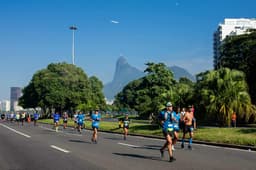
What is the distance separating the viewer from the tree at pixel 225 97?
95.2 feet

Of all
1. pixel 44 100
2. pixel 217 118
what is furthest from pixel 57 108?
pixel 217 118

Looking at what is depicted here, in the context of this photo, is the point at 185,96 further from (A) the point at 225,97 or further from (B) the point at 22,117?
(B) the point at 22,117

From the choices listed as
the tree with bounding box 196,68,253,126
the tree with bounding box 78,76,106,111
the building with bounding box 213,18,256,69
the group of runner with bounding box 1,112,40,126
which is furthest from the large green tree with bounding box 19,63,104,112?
the building with bounding box 213,18,256,69

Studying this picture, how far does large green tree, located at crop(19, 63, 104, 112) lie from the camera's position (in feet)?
264

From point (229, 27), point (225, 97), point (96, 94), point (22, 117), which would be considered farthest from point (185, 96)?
point (229, 27)

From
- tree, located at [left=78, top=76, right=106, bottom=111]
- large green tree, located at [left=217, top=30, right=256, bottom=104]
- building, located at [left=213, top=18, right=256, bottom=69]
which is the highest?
building, located at [left=213, top=18, right=256, bottom=69]

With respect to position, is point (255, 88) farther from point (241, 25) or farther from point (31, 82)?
point (241, 25)

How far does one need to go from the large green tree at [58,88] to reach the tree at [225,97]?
162 ft

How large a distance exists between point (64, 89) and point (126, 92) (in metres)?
47.2

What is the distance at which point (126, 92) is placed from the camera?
128 meters

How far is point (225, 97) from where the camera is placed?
1158 inches

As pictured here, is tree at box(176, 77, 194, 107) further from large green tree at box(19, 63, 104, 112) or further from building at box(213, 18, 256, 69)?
building at box(213, 18, 256, 69)

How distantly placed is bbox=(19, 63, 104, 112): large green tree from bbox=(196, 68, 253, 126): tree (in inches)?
A: 1948

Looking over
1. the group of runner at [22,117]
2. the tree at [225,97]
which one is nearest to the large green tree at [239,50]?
the tree at [225,97]
